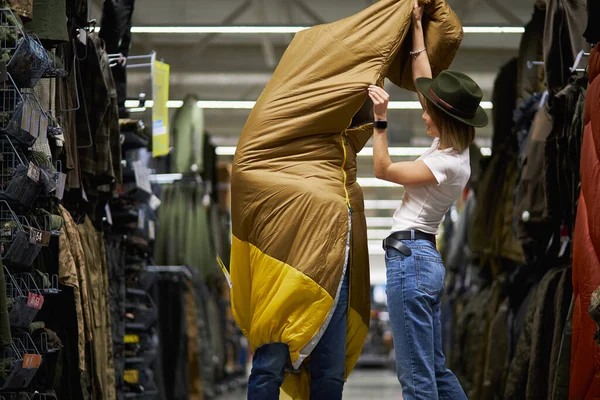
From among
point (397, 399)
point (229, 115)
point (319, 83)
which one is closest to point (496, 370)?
point (319, 83)

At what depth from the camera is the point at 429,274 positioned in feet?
11.6

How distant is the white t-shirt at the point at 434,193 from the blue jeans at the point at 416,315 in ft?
0.30

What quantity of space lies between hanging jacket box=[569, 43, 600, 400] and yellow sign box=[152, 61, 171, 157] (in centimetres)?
300

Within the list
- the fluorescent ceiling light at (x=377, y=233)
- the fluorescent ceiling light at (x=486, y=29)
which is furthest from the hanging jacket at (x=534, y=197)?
the fluorescent ceiling light at (x=377, y=233)

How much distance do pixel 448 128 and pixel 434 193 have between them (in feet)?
0.88

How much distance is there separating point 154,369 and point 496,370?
2912 mm

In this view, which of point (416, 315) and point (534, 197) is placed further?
point (534, 197)

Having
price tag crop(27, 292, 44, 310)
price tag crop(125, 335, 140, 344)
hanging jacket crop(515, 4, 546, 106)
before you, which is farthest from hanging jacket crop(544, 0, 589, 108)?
price tag crop(125, 335, 140, 344)

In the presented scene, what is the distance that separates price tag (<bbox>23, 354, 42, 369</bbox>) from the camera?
3.63 metres

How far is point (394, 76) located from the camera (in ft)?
13.7

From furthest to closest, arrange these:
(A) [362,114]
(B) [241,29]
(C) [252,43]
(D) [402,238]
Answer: (C) [252,43] < (B) [241,29] < (A) [362,114] < (D) [402,238]

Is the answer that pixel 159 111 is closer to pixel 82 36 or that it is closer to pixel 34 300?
pixel 82 36

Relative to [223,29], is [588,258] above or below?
below

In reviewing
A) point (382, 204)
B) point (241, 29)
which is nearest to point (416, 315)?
point (241, 29)
